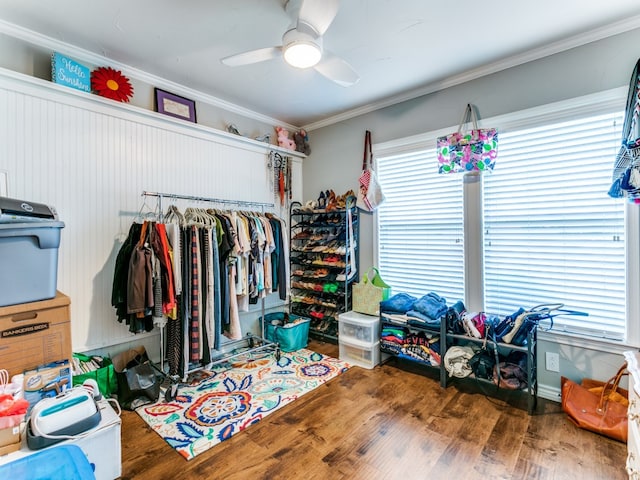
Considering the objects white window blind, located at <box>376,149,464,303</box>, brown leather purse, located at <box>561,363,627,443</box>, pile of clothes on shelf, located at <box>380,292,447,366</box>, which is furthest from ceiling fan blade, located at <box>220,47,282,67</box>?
brown leather purse, located at <box>561,363,627,443</box>

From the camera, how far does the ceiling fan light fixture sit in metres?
1.75

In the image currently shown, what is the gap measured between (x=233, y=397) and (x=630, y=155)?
3072 millimetres

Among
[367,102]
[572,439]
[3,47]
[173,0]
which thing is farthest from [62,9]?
[572,439]

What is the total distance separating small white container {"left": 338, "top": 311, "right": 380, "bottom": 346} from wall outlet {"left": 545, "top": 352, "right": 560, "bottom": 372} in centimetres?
135

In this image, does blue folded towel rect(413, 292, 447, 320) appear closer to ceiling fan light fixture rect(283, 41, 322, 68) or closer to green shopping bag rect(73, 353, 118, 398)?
ceiling fan light fixture rect(283, 41, 322, 68)

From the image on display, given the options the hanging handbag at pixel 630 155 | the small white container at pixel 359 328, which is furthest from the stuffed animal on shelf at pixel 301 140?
the hanging handbag at pixel 630 155

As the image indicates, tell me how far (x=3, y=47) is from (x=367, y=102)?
116 inches

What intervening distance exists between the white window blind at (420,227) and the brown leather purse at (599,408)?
1.02m

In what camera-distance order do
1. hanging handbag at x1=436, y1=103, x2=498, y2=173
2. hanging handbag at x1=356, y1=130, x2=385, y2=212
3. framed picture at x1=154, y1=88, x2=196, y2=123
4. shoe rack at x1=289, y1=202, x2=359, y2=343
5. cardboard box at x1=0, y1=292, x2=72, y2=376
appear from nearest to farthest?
cardboard box at x1=0, y1=292, x2=72, y2=376
hanging handbag at x1=436, y1=103, x2=498, y2=173
framed picture at x1=154, y1=88, x2=196, y2=123
hanging handbag at x1=356, y1=130, x2=385, y2=212
shoe rack at x1=289, y1=202, x2=359, y2=343

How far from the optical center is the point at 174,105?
2.89 meters

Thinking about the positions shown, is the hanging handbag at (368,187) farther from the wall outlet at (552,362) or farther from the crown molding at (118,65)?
the wall outlet at (552,362)

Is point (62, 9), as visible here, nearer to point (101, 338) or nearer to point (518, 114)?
point (101, 338)

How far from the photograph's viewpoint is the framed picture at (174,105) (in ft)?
9.12

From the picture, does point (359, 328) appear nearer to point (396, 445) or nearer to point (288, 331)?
point (288, 331)
